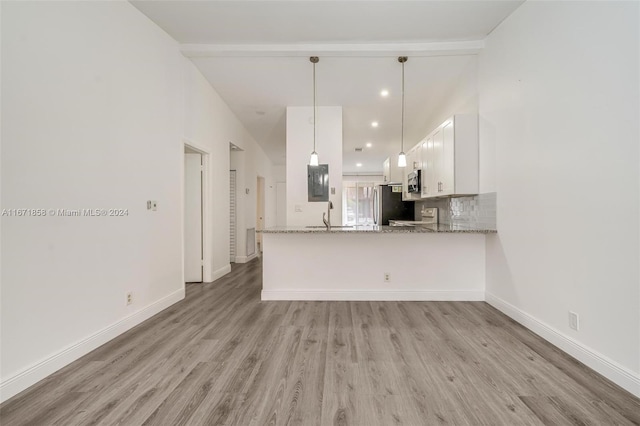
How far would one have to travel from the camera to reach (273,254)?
11.2ft

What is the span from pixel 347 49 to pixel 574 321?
3.40 metres

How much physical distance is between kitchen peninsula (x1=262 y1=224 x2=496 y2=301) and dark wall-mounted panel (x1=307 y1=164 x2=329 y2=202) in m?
1.31

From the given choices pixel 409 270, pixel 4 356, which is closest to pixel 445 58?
pixel 409 270

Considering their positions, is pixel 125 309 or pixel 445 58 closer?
pixel 125 309

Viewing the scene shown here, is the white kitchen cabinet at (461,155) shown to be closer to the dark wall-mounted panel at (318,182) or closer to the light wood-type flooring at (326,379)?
the light wood-type flooring at (326,379)

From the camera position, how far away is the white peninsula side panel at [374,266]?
10.9 ft

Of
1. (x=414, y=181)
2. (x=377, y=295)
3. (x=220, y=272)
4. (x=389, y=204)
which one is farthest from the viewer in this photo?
(x=389, y=204)

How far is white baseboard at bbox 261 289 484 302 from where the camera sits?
3330 mm

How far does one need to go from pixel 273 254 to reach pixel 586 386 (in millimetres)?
2892

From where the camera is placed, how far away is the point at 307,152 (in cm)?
456

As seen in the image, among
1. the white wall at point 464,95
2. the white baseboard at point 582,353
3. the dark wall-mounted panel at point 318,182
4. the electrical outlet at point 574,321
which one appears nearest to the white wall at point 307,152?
the dark wall-mounted panel at point 318,182

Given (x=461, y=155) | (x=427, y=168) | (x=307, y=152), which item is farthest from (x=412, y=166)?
(x=307, y=152)

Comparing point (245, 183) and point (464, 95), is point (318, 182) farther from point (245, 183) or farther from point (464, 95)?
point (464, 95)

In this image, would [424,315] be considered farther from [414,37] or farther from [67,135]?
[67,135]
